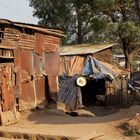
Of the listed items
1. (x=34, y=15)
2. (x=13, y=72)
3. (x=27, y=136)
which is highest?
(x=34, y=15)

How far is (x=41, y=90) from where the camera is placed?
19.0 metres

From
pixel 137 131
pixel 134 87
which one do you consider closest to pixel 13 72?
pixel 137 131

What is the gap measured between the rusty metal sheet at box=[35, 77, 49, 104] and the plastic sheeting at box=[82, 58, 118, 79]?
5.46 m

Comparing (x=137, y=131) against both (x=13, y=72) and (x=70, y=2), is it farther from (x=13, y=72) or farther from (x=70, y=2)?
(x=70, y=2)

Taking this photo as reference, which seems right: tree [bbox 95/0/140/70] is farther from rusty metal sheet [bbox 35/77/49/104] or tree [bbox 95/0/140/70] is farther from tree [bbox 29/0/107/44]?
rusty metal sheet [bbox 35/77/49/104]

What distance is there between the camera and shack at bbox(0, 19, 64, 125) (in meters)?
16.2

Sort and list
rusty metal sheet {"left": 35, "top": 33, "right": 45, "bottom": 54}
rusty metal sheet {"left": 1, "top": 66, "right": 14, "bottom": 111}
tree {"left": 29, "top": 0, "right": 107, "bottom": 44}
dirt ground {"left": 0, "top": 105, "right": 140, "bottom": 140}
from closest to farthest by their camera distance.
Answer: dirt ground {"left": 0, "top": 105, "right": 140, "bottom": 140} < rusty metal sheet {"left": 1, "top": 66, "right": 14, "bottom": 111} < rusty metal sheet {"left": 35, "top": 33, "right": 45, "bottom": 54} < tree {"left": 29, "top": 0, "right": 107, "bottom": 44}

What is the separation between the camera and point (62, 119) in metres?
16.2

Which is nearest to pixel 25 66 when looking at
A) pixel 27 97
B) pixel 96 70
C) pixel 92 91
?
pixel 27 97

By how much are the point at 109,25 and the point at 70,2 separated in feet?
16.4

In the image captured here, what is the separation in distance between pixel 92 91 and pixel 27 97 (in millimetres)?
10030

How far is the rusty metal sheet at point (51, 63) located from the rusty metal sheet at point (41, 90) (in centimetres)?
60

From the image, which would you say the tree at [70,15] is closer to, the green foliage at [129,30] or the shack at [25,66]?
the green foliage at [129,30]

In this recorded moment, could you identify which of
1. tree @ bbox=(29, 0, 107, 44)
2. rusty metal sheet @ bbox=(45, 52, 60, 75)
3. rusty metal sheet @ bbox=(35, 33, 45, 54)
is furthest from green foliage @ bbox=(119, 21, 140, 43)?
rusty metal sheet @ bbox=(35, 33, 45, 54)
